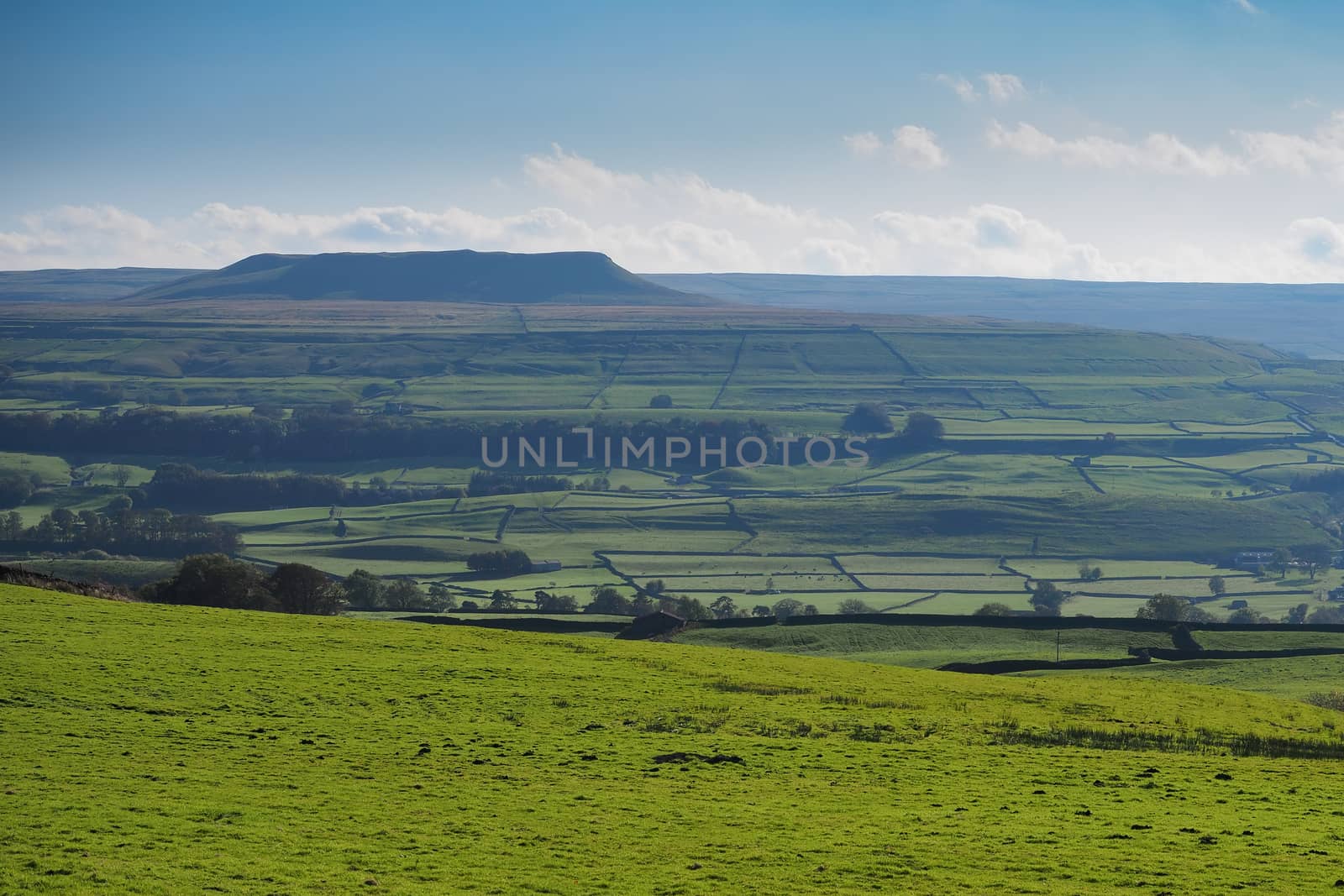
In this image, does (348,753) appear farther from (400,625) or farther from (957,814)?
(400,625)

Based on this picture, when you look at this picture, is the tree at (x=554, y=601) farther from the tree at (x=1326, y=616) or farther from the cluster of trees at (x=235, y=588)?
the tree at (x=1326, y=616)

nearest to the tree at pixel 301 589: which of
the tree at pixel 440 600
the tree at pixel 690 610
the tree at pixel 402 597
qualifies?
the tree at pixel 440 600

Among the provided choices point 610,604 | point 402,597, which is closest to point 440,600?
point 402,597

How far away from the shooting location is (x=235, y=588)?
8150 centimetres

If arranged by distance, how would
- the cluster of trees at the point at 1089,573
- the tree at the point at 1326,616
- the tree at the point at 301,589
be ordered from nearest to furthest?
1. the tree at the point at 301,589
2. the tree at the point at 1326,616
3. the cluster of trees at the point at 1089,573

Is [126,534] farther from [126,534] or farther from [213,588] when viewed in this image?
[213,588]

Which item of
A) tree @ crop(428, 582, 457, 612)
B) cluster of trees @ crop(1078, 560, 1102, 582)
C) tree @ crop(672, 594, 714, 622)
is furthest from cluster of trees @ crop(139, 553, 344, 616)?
cluster of trees @ crop(1078, 560, 1102, 582)

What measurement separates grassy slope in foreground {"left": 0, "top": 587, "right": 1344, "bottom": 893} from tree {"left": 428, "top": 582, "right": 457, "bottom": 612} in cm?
5838

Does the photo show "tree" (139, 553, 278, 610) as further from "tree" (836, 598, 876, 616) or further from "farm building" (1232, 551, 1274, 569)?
"farm building" (1232, 551, 1274, 569)

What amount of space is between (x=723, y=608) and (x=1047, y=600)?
37.2 meters

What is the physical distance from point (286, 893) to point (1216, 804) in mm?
22173

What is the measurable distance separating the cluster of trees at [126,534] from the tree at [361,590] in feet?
214

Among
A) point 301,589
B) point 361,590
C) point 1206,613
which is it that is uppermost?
point 301,589

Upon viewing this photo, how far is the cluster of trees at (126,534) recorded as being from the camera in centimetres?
17550
